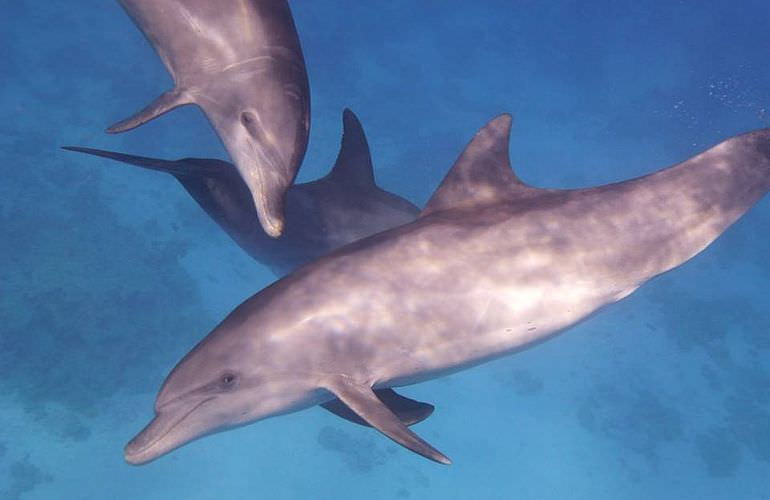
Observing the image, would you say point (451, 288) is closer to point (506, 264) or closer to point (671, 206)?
point (506, 264)

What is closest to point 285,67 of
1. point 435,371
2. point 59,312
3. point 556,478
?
point 435,371

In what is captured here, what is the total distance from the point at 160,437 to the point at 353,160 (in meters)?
4.89

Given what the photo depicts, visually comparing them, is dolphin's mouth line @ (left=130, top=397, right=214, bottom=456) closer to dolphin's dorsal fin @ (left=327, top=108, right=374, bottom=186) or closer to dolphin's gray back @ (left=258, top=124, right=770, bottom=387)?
dolphin's gray back @ (left=258, top=124, right=770, bottom=387)

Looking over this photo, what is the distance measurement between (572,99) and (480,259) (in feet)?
57.9

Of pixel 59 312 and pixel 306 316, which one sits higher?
pixel 59 312

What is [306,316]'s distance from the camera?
480 cm

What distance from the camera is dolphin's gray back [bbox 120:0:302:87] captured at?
5.10m

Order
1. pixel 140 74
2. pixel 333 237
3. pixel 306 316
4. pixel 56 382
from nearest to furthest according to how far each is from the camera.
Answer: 1. pixel 306 316
2. pixel 333 237
3. pixel 56 382
4. pixel 140 74

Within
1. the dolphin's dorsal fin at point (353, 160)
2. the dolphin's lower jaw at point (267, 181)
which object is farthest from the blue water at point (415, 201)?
the dolphin's lower jaw at point (267, 181)

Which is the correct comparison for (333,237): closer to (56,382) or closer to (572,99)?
(56,382)

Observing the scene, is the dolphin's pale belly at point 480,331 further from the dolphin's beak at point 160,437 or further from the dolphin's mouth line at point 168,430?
the dolphin's beak at point 160,437

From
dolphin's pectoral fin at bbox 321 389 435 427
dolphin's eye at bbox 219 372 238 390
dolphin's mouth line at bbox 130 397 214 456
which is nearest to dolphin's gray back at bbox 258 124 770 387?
dolphin's pectoral fin at bbox 321 389 435 427

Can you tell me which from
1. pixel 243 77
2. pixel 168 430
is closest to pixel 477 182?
pixel 243 77

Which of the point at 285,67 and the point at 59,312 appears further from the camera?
the point at 59,312
